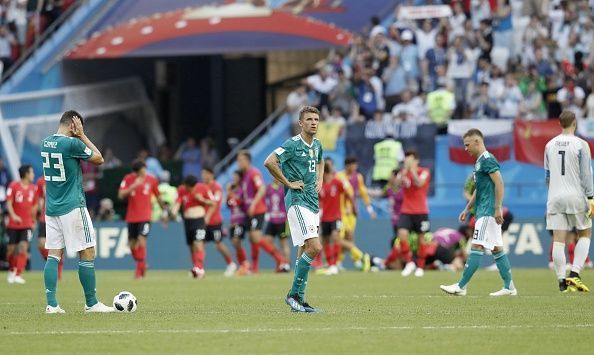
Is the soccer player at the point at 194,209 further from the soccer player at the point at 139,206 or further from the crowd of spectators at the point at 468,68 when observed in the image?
the crowd of spectators at the point at 468,68

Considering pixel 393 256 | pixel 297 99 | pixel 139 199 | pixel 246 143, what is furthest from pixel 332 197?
pixel 246 143

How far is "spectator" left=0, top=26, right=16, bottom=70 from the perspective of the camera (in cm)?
3722

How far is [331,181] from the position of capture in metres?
26.6

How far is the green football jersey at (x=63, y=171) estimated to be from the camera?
1431cm

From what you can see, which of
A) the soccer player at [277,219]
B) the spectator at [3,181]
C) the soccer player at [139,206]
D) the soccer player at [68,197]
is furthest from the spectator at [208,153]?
the soccer player at [68,197]

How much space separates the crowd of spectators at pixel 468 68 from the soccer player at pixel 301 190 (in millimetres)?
15356

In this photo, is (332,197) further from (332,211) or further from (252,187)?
(252,187)

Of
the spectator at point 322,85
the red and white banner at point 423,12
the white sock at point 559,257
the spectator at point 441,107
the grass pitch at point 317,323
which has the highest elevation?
the red and white banner at point 423,12

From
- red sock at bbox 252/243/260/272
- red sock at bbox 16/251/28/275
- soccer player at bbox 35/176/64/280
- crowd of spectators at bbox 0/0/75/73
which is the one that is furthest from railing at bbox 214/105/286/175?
red sock at bbox 16/251/28/275

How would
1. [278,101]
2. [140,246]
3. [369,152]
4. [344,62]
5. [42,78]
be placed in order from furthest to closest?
[278,101], [42,78], [344,62], [369,152], [140,246]

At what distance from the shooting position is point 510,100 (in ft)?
98.5

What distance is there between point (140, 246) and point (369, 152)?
282 inches

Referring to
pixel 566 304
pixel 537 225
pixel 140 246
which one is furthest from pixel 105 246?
pixel 566 304

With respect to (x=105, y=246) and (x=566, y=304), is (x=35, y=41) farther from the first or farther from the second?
(x=566, y=304)
